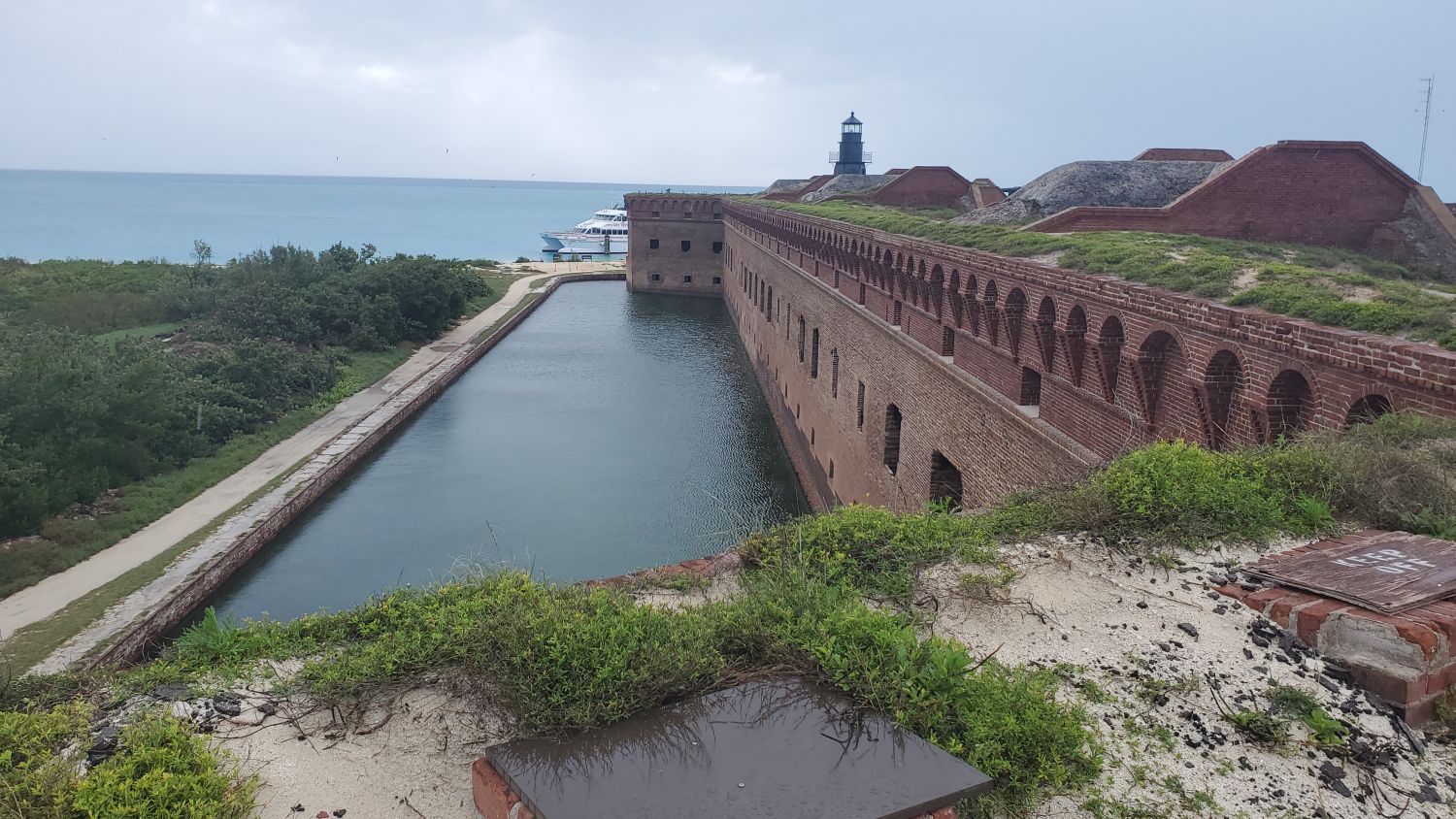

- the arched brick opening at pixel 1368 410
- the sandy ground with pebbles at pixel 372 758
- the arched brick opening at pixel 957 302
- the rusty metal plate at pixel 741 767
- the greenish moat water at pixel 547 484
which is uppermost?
the arched brick opening at pixel 957 302

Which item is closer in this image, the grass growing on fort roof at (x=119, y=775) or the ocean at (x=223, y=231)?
the grass growing on fort roof at (x=119, y=775)

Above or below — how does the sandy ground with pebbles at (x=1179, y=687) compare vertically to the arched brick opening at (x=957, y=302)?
below

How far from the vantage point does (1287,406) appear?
20.0 feet

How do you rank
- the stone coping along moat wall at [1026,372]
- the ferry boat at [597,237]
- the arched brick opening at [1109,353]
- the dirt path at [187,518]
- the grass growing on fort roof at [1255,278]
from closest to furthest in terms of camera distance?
the stone coping along moat wall at [1026,372], the grass growing on fort roof at [1255,278], the arched brick opening at [1109,353], the dirt path at [187,518], the ferry boat at [597,237]

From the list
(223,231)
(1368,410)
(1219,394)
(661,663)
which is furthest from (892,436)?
(223,231)

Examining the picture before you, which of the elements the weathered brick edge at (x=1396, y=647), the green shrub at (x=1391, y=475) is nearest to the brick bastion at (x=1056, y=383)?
the weathered brick edge at (x=1396, y=647)

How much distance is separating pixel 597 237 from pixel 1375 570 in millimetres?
102187

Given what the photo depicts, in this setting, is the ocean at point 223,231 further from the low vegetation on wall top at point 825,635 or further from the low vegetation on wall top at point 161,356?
the low vegetation on wall top at point 825,635

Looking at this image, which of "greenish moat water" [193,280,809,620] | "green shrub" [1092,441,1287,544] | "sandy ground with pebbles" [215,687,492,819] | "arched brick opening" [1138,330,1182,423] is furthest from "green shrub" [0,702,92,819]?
"arched brick opening" [1138,330,1182,423]

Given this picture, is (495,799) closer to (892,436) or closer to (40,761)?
(40,761)

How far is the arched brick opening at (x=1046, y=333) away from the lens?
8.85 meters

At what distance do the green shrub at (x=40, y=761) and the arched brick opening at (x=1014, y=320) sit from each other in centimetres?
840

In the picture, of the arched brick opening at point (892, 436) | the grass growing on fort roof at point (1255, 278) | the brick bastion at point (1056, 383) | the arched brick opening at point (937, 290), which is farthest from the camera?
the arched brick opening at point (892, 436)

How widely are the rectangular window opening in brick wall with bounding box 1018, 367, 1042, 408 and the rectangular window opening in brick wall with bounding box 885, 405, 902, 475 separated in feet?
13.9
